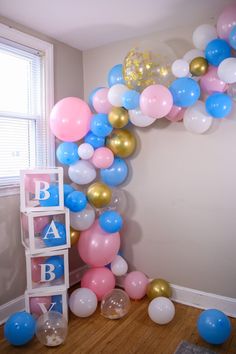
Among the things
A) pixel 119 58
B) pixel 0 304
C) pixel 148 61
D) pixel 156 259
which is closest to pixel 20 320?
pixel 0 304

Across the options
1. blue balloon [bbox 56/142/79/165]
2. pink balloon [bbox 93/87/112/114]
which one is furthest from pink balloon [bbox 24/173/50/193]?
pink balloon [bbox 93/87/112/114]

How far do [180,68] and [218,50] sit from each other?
0.89 ft

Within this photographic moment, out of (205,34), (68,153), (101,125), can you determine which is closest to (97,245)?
(68,153)

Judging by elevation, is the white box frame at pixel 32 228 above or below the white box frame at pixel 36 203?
below

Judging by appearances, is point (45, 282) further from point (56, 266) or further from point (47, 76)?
point (47, 76)

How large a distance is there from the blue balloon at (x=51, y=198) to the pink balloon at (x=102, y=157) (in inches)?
16.6

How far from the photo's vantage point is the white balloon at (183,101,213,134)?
2.10m

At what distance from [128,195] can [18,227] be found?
1.04 m

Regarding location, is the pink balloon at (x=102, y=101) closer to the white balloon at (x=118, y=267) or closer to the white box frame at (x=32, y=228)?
the white box frame at (x=32, y=228)

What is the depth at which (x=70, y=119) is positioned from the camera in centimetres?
226

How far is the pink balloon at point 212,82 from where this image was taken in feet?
6.61

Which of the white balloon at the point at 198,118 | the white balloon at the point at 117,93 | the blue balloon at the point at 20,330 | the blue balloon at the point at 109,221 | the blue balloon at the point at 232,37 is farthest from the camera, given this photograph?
the blue balloon at the point at 109,221

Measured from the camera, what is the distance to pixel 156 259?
2.65 metres

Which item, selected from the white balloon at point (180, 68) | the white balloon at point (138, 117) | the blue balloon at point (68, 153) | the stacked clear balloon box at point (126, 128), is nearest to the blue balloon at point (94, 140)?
the stacked clear balloon box at point (126, 128)
